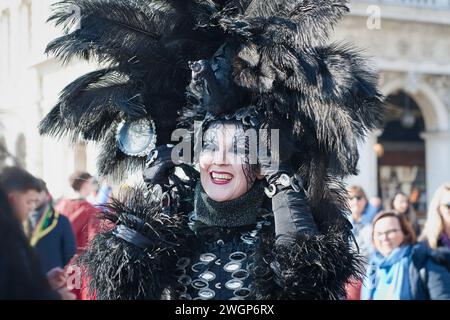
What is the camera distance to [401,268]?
13.8ft

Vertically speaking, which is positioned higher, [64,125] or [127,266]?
[64,125]

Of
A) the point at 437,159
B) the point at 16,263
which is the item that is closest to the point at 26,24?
the point at 16,263

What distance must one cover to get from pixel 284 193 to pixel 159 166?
16.2 inches

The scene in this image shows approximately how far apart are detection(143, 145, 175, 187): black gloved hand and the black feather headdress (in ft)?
0.20

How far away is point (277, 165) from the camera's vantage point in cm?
263

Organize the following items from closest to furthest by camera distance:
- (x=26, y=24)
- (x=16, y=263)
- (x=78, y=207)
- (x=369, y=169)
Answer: (x=16, y=263)
(x=26, y=24)
(x=78, y=207)
(x=369, y=169)

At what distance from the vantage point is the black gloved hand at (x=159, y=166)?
8.96ft

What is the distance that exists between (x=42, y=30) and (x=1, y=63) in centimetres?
65

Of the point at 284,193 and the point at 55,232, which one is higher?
the point at 284,193

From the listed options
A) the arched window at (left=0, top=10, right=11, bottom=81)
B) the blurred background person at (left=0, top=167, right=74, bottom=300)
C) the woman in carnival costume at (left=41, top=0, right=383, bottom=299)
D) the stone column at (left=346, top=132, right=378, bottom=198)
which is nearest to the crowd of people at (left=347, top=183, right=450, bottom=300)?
the woman in carnival costume at (left=41, top=0, right=383, bottom=299)

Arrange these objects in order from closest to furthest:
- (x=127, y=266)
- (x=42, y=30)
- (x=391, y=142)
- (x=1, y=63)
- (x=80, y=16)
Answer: (x=127, y=266)
(x=80, y=16)
(x=42, y=30)
(x=1, y=63)
(x=391, y=142)

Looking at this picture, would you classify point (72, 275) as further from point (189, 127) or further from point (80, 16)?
point (80, 16)

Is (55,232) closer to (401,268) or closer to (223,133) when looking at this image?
(401,268)

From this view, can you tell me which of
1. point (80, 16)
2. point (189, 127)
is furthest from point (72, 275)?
point (80, 16)
